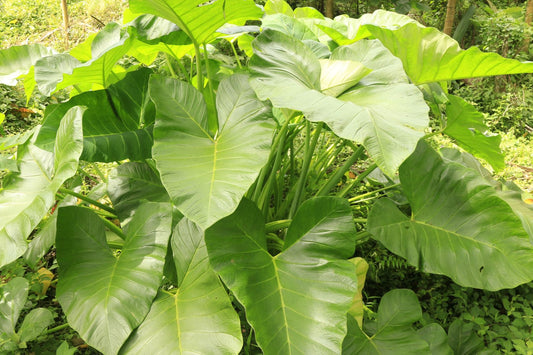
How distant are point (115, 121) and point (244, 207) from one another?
0.68 meters

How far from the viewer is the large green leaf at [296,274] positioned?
0.97 metres

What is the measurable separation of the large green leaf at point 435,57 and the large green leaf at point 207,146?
1.69 feet

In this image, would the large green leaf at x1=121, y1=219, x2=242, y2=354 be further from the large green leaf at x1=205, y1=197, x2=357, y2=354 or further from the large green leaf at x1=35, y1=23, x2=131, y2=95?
the large green leaf at x1=35, y1=23, x2=131, y2=95

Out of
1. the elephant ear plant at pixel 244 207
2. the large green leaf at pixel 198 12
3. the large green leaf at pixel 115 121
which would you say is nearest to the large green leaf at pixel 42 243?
the elephant ear plant at pixel 244 207

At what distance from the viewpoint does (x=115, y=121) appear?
4.98 feet

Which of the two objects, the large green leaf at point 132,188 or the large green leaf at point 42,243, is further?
the large green leaf at point 132,188

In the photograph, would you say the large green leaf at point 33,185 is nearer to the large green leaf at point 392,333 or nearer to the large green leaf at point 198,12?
the large green leaf at point 198,12

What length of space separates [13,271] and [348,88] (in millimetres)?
1368

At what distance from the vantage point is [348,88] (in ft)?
4.11

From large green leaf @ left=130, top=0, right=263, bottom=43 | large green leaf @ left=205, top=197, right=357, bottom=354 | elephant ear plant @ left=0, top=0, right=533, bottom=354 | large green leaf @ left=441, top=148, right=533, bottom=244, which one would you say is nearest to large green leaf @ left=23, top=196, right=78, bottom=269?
elephant ear plant @ left=0, top=0, right=533, bottom=354

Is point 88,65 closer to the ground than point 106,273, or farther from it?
farther from it

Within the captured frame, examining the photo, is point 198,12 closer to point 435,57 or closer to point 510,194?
point 435,57

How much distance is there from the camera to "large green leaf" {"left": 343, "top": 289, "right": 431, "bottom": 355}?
1216 millimetres

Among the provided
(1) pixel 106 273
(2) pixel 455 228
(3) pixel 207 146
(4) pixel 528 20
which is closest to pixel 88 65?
(3) pixel 207 146
